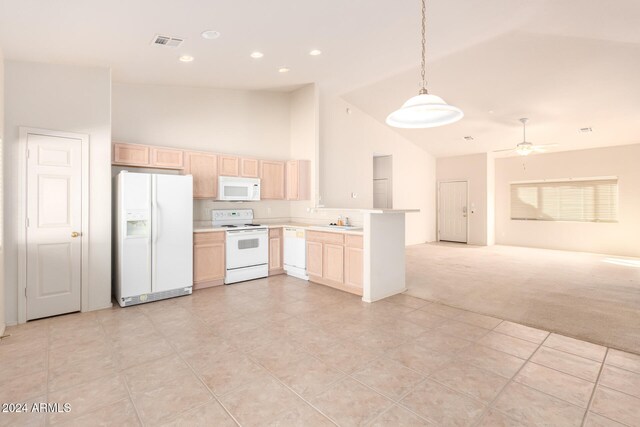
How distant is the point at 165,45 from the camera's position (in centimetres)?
349

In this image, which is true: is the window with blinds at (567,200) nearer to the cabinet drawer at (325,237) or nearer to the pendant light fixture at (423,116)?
the cabinet drawer at (325,237)

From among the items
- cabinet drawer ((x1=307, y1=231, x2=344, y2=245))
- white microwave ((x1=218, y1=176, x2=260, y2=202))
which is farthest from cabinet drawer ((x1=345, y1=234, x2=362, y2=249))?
white microwave ((x1=218, y1=176, x2=260, y2=202))

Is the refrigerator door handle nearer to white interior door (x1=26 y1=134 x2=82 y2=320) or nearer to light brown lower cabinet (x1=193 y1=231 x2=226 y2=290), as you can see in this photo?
light brown lower cabinet (x1=193 y1=231 x2=226 y2=290)

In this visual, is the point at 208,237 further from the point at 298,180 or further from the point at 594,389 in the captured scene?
the point at 594,389

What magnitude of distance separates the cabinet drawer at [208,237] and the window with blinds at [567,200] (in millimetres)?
8434

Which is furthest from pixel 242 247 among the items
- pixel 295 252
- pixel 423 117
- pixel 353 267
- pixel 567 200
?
pixel 567 200

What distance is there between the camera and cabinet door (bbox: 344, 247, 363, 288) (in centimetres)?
434

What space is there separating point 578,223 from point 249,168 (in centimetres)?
846

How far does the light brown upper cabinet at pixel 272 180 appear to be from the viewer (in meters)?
5.79

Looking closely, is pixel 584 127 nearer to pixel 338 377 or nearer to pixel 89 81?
pixel 338 377

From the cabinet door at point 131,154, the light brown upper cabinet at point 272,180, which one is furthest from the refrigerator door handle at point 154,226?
the light brown upper cabinet at point 272,180

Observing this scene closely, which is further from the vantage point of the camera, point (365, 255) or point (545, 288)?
point (545, 288)

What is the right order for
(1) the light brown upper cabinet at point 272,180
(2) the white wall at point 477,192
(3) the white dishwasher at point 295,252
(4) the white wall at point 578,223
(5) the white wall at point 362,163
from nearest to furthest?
(3) the white dishwasher at point 295,252
(1) the light brown upper cabinet at point 272,180
(5) the white wall at point 362,163
(4) the white wall at point 578,223
(2) the white wall at point 477,192

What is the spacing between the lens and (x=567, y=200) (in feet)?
27.7
